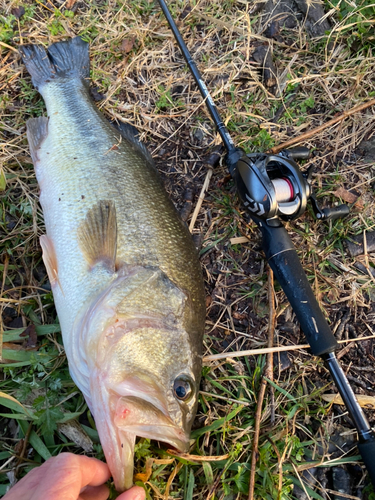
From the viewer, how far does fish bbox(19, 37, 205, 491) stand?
6.04 feet

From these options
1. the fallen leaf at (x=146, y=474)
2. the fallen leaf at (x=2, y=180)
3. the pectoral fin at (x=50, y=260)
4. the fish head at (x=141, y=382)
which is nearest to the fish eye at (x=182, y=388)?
the fish head at (x=141, y=382)

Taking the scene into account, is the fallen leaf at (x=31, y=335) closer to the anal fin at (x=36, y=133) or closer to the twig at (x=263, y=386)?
the anal fin at (x=36, y=133)

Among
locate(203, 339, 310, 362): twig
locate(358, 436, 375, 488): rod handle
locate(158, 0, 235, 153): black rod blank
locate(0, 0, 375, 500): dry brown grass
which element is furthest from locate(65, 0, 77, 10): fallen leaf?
locate(358, 436, 375, 488): rod handle

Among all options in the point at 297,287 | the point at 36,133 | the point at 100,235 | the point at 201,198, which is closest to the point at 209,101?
the point at 201,198

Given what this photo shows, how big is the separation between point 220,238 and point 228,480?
1726 mm

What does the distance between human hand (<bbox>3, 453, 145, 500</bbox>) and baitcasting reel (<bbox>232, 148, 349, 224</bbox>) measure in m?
1.81

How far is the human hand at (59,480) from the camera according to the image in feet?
4.76

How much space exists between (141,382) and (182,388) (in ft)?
0.83

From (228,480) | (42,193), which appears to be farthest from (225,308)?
(42,193)

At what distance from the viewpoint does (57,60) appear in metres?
3.14

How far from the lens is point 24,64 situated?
328cm

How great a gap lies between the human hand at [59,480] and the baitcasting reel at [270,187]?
5.93 ft

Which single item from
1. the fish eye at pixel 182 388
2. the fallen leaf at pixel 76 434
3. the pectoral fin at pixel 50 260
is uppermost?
the pectoral fin at pixel 50 260

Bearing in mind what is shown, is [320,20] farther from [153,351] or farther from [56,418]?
[56,418]
